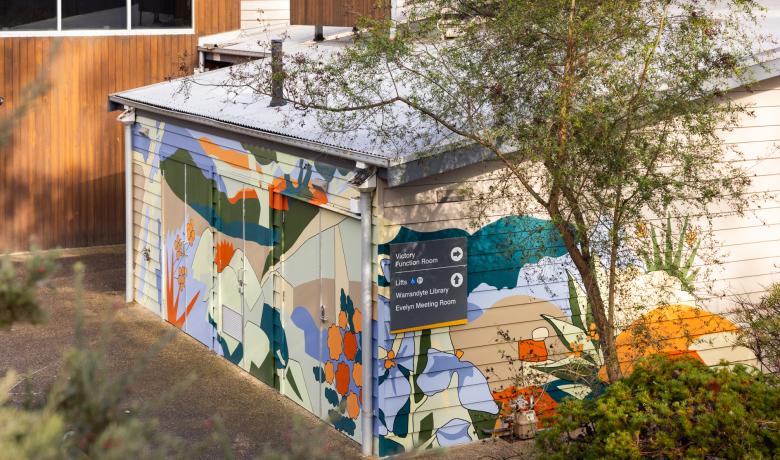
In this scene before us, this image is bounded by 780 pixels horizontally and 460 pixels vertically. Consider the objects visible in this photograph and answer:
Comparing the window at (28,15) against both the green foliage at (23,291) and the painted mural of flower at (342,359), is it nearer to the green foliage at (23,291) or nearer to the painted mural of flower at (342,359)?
the painted mural of flower at (342,359)

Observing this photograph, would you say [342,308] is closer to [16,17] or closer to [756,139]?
[756,139]

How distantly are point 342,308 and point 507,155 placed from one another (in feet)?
7.90

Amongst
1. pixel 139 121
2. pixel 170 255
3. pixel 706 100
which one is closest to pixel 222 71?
pixel 139 121

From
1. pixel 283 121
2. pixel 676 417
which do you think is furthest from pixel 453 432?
pixel 283 121

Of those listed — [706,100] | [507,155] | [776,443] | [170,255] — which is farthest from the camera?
[170,255]

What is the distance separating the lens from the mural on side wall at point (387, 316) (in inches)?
400

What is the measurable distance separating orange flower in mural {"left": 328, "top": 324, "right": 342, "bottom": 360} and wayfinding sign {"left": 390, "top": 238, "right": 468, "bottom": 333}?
99 centimetres

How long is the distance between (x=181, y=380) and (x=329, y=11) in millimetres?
7047

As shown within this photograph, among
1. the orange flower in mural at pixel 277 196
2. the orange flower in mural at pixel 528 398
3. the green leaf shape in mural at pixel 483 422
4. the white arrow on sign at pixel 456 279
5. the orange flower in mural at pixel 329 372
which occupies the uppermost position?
the orange flower in mural at pixel 277 196

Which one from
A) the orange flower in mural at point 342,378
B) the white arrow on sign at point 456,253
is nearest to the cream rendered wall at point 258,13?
the orange flower in mural at point 342,378

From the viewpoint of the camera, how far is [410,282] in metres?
10.1

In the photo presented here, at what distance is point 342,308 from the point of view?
1080 cm

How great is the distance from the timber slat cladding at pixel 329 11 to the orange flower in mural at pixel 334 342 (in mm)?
5892

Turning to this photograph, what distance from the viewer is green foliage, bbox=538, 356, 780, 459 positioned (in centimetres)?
695
